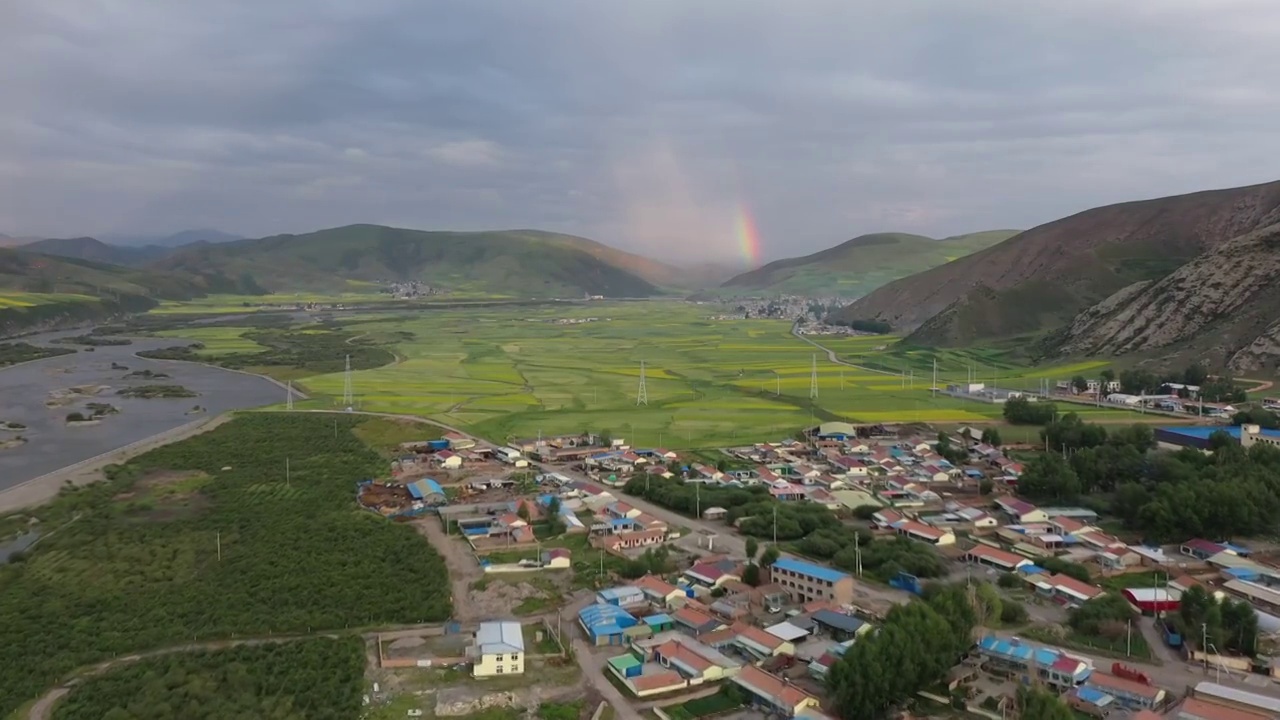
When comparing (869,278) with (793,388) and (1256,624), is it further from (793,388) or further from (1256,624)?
(1256,624)

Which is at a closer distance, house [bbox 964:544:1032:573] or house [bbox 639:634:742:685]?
house [bbox 639:634:742:685]

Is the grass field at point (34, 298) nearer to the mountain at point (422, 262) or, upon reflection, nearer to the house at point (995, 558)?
the mountain at point (422, 262)

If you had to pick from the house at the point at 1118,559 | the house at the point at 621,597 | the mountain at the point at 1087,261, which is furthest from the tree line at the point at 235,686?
the mountain at the point at 1087,261

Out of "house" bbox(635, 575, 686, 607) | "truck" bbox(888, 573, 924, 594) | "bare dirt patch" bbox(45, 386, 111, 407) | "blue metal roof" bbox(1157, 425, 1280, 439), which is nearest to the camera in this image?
"house" bbox(635, 575, 686, 607)

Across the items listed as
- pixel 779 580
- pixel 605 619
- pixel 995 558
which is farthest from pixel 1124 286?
pixel 605 619

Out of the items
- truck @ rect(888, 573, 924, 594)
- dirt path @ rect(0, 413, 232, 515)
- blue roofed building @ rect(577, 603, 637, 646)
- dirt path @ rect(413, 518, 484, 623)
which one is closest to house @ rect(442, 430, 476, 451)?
dirt path @ rect(413, 518, 484, 623)

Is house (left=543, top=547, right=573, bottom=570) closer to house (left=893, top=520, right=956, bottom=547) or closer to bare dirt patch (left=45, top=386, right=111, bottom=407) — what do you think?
house (left=893, top=520, right=956, bottom=547)
